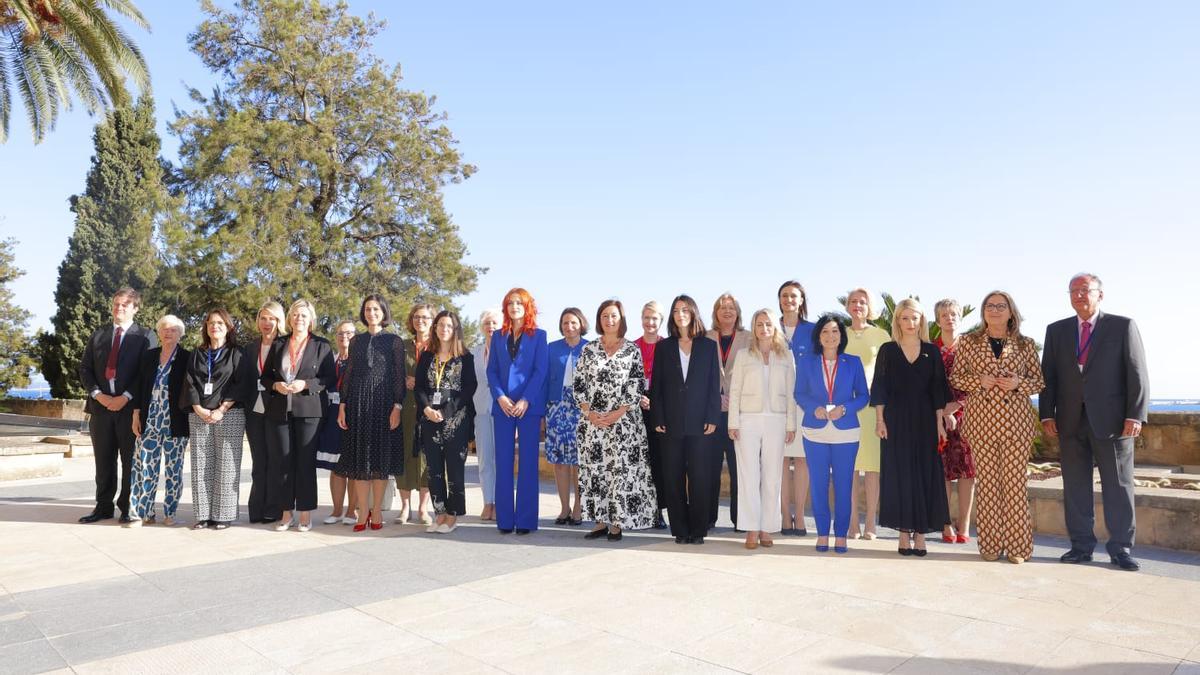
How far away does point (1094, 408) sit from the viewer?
5.28 m

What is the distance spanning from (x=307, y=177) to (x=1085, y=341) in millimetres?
22925

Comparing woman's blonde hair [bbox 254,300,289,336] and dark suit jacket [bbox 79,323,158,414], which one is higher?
woman's blonde hair [bbox 254,300,289,336]

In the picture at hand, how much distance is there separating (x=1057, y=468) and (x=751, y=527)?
16.0 ft

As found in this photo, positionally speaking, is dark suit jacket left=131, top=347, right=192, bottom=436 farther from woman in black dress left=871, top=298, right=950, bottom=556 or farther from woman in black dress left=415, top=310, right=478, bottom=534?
woman in black dress left=871, top=298, right=950, bottom=556

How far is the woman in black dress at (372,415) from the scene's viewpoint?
6.49 metres

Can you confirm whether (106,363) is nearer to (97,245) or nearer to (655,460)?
(655,460)

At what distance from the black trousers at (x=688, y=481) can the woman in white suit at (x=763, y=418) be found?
0.25m

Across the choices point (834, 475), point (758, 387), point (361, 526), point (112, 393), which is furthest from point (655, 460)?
point (112, 393)

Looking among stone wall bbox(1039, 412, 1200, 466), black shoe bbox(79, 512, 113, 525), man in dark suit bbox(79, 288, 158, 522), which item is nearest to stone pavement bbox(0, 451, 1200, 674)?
black shoe bbox(79, 512, 113, 525)

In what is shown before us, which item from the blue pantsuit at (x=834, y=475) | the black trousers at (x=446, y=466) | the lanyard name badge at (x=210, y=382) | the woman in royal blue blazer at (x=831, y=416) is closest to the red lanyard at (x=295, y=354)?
the lanyard name badge at (x=210, y=382)

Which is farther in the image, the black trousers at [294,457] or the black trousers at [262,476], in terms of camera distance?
the black trousers at [262,476]

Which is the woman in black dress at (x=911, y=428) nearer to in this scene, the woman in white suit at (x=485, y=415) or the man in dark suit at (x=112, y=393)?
the woman in white suit at (x=485, y=415)

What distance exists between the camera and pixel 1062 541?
6.08 metres

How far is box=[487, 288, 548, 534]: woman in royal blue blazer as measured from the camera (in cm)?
633
